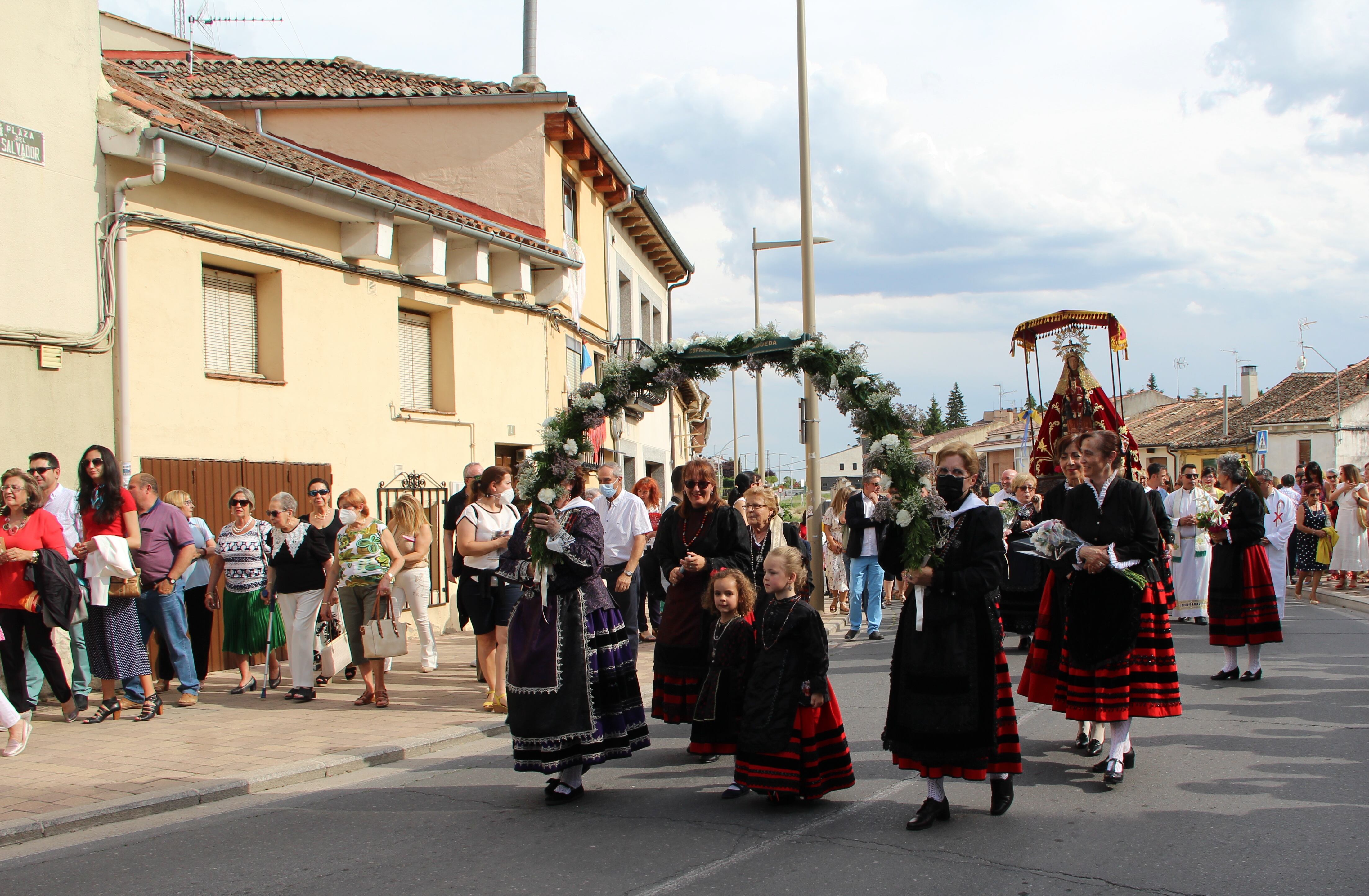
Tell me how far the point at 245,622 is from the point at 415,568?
1.61m

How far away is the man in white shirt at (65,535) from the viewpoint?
26.9 feet

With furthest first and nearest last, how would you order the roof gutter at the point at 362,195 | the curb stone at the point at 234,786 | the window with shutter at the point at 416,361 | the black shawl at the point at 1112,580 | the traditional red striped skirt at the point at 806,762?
the window with shutter at the point at 416,361 → the roof gutter at the point at 362,195 → the black shawl at the point at 1112,580 → the curb stone at the point at 234,786 → the traditional red striped skirt at the point at 806,762

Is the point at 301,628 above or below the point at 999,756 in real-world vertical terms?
above

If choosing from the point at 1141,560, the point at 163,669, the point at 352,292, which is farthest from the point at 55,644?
the point at 1141,560

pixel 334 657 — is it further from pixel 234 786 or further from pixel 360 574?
pixel 234 786

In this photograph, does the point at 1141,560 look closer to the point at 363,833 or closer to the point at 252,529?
the point at 363,833

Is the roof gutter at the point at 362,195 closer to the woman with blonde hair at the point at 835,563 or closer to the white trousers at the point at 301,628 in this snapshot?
the white trousers at the point at 301,628

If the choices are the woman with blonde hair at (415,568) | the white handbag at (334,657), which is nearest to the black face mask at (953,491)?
the woman with blonde hair at (415,568)

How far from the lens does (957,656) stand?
525 centimetres

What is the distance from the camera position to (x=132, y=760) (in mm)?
7094

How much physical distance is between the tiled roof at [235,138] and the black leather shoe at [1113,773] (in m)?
9.38

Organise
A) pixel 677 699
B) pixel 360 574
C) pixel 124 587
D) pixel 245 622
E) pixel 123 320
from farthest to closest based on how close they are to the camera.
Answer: pixel 123 320 < pixel 245 622 < pixel 360 574 < pixel 124 587 < pixel 677 699

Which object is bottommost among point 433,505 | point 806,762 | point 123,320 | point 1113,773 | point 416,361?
point 1113,773

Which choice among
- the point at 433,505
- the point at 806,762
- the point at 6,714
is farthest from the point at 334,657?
the point at 806,762
